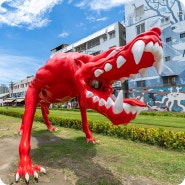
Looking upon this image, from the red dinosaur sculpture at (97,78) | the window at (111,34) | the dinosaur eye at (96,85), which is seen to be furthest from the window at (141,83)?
the dinosaur eye at (96,85)

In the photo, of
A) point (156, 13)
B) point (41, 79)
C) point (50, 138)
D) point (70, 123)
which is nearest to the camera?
point (41, 79)

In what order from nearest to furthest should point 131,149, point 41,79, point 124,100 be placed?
point 124,100 < point 41,79 < point 131,149

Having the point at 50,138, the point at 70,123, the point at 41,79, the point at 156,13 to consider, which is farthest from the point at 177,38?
the point at 41,79

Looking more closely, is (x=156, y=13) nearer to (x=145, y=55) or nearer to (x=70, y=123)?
(x=70, y=123)

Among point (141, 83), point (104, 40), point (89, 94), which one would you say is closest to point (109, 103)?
point (89, 94)

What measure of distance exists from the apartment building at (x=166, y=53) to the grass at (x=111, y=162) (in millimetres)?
21051

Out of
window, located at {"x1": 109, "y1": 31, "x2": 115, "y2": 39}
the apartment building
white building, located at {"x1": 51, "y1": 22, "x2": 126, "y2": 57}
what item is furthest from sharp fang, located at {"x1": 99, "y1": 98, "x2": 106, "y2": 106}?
window, located at {"x1": 109, "y1": 31, "x2": 115, "y2": 39}

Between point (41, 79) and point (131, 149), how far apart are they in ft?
11.8

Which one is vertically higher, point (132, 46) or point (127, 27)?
point (127, 27)

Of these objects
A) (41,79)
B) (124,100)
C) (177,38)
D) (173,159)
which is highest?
(177,38)

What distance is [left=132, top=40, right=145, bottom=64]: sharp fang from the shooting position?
400 centimetres

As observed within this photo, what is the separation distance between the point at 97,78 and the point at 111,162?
97.9 inches

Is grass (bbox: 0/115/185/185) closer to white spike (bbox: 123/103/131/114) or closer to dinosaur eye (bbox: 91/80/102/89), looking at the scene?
white spike (bbox: 123/103/131/114)

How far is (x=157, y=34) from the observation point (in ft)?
13.9
